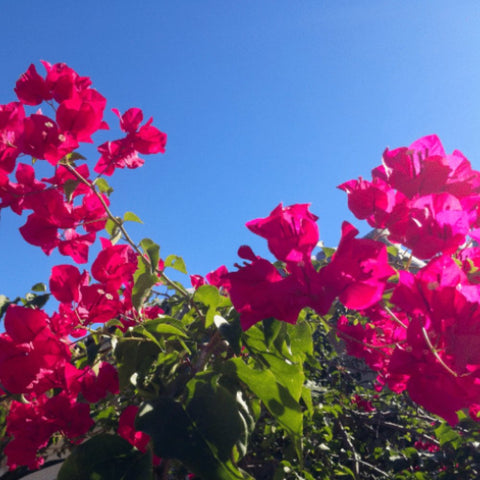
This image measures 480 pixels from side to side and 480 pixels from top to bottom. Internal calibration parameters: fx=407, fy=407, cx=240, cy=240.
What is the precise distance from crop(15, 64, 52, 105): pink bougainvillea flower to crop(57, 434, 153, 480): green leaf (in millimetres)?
840

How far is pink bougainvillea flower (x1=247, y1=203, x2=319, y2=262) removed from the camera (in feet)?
1.97

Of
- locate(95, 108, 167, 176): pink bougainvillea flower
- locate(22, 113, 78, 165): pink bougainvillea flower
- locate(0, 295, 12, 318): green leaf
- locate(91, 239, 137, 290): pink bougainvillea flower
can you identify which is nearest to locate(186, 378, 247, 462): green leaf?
locate(91, 239, 137, 290): pink bougainvillea flower

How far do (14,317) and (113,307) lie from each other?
0.77 ft

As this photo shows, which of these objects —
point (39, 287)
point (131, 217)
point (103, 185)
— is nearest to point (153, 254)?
point (131, 217)

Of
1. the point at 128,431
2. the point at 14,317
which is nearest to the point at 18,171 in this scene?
the point at 14,317

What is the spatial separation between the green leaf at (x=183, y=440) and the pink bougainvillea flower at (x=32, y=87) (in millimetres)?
828

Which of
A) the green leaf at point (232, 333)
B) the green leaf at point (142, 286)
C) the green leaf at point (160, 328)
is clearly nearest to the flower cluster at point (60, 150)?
the green leaf at point (142, 286)

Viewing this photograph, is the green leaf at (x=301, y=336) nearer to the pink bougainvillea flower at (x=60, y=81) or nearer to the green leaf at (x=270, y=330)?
the green leaf at (x=270, y=330)

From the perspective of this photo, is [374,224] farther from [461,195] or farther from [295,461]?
[295,461]

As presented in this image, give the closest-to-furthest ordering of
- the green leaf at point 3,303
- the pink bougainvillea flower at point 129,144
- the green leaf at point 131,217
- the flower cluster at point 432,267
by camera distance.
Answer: the flower cluster at point 432,267, the green leaf at point 131,217, the pink bougainvillea flower at point 129,144, the green leaf at point 3,303

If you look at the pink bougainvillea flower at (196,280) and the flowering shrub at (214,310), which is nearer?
the flowering shrub at (214,310)

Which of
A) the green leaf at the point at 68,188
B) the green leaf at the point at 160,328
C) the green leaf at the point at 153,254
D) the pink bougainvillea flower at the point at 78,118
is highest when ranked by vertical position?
the pink bougainvillea flower at the point at 78,118

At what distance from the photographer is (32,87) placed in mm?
1048

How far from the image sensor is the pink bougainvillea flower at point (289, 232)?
1.97 ft
